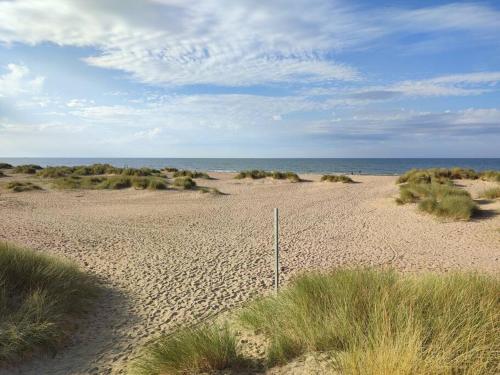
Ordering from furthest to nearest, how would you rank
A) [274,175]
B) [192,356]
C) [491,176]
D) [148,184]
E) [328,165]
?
[328,165], [274,175], [491,176], [148,184], [192,356]

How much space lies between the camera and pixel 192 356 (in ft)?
12.6

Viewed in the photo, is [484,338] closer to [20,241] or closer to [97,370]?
[97,370]

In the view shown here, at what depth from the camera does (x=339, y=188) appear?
27.4 m

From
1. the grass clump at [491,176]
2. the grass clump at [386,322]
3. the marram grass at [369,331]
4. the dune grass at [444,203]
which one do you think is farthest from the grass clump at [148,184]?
the grass clump at [491,176]

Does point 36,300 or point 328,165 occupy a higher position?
point 328,165

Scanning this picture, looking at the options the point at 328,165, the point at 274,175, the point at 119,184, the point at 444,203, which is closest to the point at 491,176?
the point at 274,175

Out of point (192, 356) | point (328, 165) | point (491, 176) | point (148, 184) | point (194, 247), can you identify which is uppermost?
point (328, 165)

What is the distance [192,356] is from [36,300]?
2.69 meters

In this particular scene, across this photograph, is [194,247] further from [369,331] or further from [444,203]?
[444,203]

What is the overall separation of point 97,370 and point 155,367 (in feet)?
3.53

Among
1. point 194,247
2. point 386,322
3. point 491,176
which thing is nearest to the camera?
point 386,322

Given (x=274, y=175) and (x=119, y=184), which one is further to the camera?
(x=274, y=175)

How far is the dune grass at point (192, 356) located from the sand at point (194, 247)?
775 millimetres

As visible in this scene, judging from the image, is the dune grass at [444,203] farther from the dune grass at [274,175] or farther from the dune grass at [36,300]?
the dune grass at [274,175]
